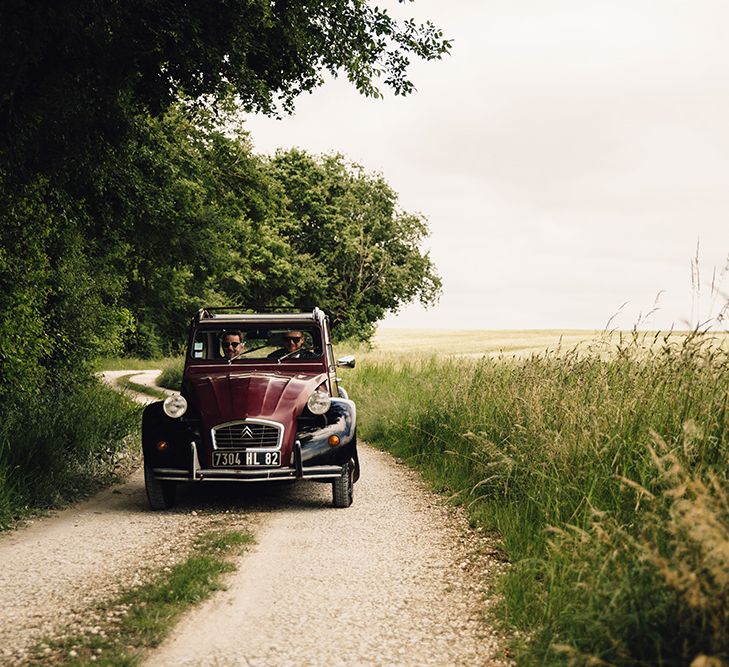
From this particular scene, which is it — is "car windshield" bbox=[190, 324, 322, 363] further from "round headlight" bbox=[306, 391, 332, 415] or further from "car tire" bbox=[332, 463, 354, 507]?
"car tire" bbox=[332, 463, 354, 507]

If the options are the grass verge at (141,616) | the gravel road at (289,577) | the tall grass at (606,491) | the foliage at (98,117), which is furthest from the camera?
the foliage at (98,117)

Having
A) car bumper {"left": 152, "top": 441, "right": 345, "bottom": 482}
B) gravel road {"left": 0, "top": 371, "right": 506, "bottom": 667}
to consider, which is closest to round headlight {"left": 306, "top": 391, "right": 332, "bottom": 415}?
car bumper {"left": 152, "top": 441, "right": 345, "bottom": 482}

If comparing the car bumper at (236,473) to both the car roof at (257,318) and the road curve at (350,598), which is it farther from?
the car roof at (257,318)

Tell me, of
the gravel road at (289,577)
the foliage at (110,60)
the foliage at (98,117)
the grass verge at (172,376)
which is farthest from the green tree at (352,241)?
the gravel road at (289,577)

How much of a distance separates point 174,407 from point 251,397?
842 mm

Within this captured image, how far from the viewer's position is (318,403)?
28.0ft

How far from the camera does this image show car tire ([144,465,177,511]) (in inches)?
329

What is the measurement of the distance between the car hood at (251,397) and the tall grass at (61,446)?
6.36ft

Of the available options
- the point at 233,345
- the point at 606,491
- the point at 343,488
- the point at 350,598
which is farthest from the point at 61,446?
the point at 606,491

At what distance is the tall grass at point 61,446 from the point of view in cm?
843

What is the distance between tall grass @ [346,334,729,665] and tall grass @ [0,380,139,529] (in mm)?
4272

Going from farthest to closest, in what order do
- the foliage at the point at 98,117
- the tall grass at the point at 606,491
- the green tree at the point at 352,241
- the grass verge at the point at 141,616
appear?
the green tree at the point at 352,241 → the foliage at the point at 98,117 → the grass verge at the point at 141,616 → the tall grass at the point at 606,491

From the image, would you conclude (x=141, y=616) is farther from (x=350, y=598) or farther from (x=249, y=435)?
(x=249, y=435)

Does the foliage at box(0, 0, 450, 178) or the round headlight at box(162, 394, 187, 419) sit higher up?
the foliage at box(0, 0, 450, 178)
